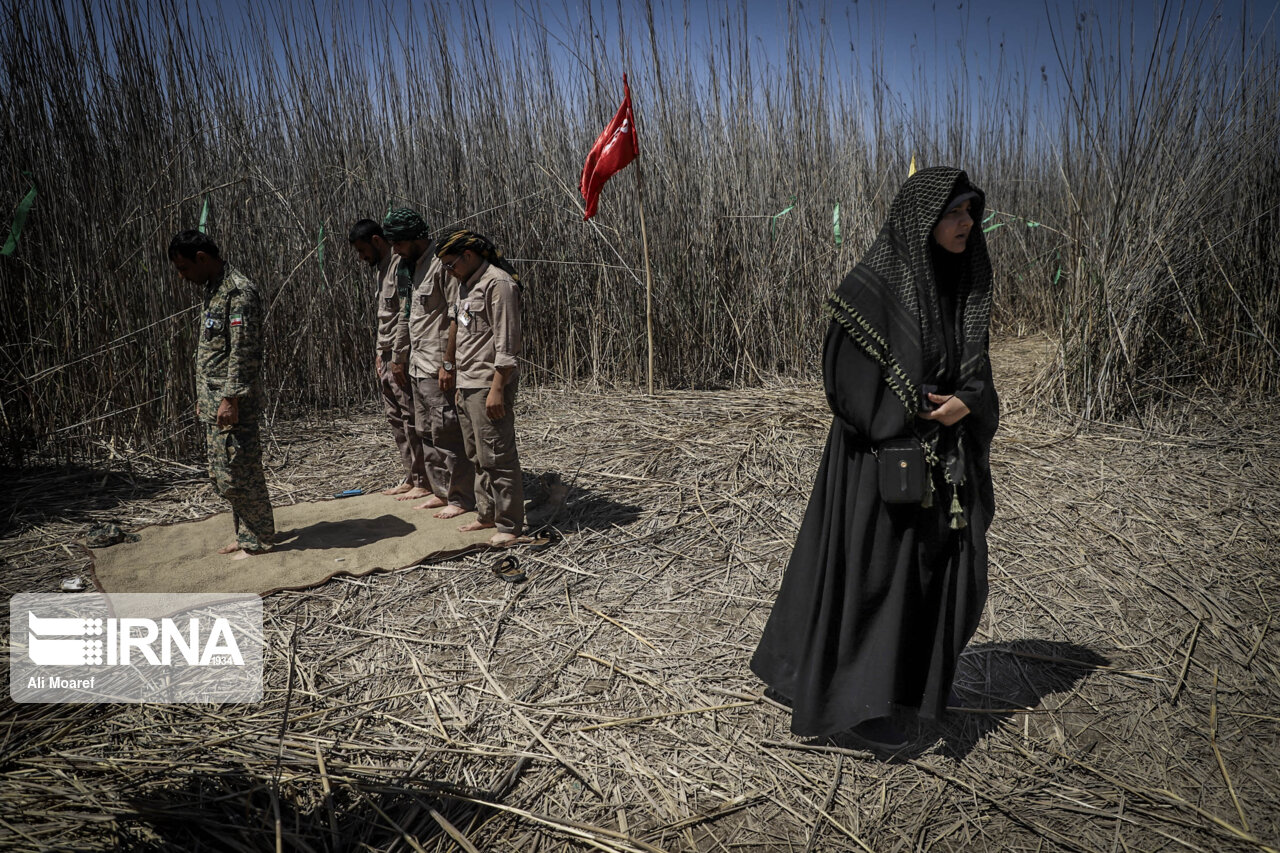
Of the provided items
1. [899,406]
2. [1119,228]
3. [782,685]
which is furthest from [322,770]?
[1119,228]

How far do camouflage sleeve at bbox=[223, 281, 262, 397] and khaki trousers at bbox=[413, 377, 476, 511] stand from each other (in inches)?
35.3

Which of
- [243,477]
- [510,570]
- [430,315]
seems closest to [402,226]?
[430,315]

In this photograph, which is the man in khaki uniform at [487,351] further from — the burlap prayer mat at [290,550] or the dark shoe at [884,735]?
the dark shoe at [884,735]

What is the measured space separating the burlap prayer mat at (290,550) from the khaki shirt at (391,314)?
91 centimetres

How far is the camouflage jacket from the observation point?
3.29 metres

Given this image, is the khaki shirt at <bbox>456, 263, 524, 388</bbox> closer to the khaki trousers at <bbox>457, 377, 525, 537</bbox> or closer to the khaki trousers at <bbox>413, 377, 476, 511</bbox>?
the khaki trousers at <bbox>457, 377, 525, 537</bbox>

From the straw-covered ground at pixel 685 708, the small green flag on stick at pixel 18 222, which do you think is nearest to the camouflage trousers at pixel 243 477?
the straw-covered ground at pixel 685 708

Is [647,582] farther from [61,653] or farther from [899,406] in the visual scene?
[61,653]

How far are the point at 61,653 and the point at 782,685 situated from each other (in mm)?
2566

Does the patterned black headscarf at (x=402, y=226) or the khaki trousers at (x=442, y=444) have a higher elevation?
the patterned black headscarf at (x=402, y=226)

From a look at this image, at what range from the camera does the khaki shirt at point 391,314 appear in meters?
4.25

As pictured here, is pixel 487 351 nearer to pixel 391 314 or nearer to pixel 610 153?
pixel 391 314

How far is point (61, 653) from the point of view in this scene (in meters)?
2.76

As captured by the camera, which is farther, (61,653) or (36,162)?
(36,162)
